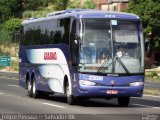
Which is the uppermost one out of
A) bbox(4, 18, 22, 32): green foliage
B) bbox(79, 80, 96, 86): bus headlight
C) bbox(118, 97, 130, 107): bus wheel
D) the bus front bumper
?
bbox(79, 80, 96, 86): bus headlight

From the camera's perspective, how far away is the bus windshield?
75.3ft

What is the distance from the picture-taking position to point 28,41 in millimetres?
30422

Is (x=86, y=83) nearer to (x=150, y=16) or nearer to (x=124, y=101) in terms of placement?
(x=124, y=101)

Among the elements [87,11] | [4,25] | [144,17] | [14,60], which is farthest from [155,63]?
[87,11]

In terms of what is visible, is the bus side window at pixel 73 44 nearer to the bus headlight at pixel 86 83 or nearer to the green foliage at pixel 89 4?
the bus headlight at pixel 86 83

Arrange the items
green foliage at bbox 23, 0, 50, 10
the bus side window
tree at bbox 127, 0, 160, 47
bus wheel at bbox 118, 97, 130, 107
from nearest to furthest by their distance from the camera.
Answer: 1. the bus side window
2. bus wheel at bbox 118, 97, 130, 107
3. tree at bbox 127, 0, 160, 47
4. green foliage at bbox 23, 0, 50, 10

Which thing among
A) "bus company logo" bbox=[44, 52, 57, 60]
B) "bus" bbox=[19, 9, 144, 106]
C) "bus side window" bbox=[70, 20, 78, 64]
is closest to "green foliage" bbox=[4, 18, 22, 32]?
"bus company logo" bbox=[44, 52, 57, 60]

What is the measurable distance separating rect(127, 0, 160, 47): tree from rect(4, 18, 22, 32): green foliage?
80.2 ft

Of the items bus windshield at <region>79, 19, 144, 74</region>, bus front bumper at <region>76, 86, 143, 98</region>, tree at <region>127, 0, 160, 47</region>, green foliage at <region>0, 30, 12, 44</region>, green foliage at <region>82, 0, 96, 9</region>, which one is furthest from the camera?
green foliage at <region>82, 0, 96, 9</region>

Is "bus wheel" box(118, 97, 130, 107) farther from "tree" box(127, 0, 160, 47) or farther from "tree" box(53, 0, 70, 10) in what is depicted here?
"tree" box(53, 0, 70, 10)

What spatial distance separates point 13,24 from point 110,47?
81.5 meters

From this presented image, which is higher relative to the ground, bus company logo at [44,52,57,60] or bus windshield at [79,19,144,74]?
bus windshield at [79,19,144,74]

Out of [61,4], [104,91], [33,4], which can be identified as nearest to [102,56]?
[104,91]

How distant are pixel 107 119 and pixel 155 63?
73319 mm
